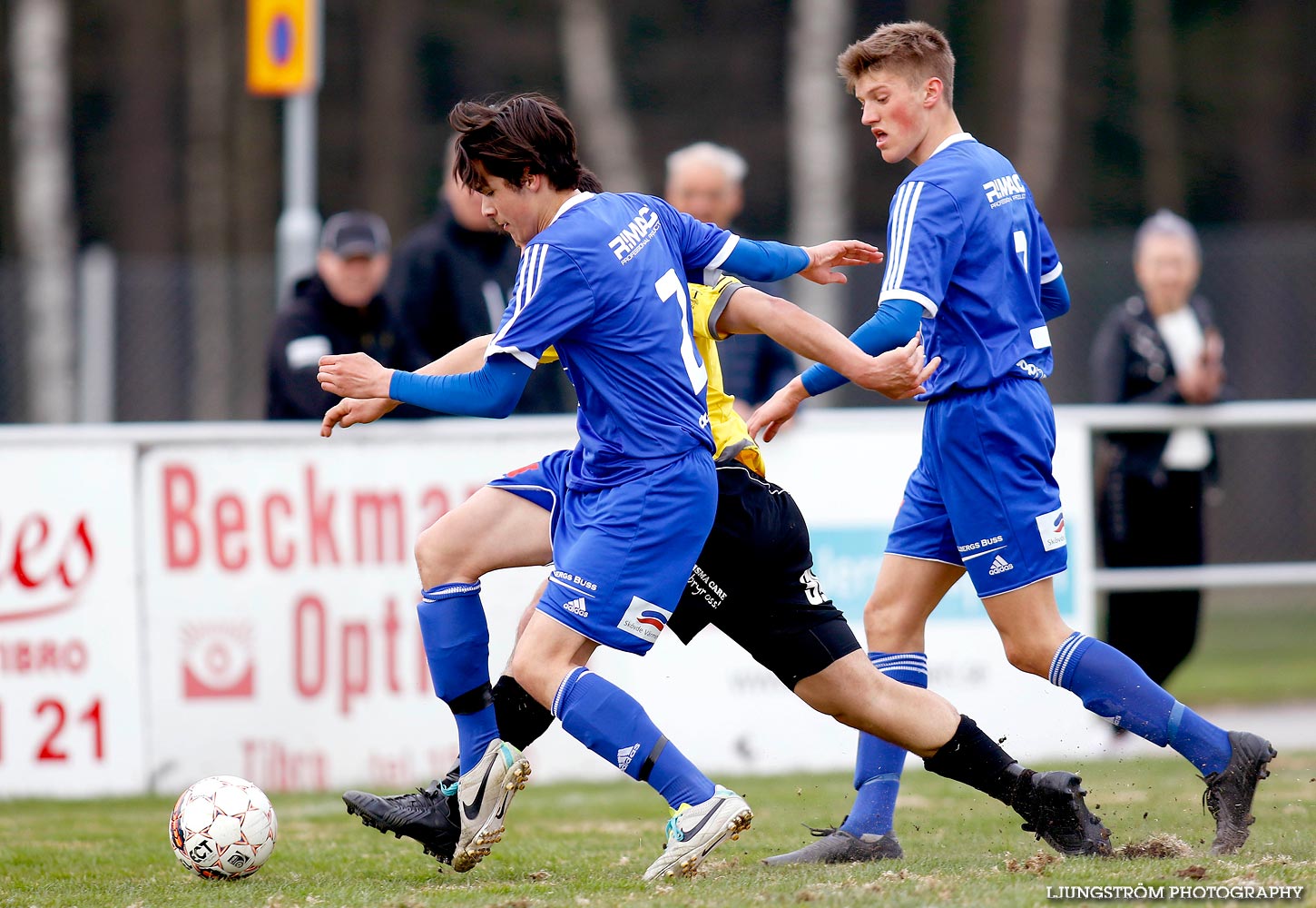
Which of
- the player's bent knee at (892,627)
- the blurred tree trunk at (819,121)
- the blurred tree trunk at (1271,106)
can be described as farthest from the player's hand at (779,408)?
the blurred tree trunk at (1271,106)

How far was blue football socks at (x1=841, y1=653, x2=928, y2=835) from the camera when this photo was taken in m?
5.07

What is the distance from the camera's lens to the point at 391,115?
75.4 feet

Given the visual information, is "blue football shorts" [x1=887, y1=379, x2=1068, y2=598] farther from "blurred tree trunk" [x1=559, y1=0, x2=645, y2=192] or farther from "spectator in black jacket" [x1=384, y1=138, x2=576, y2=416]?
"blurred tree trunk" [x1=559, y1=0, x2=645, y2=192]

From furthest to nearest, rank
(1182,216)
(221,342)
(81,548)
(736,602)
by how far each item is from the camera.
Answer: (1182,216) < (221,342) < (81,548) < (736,602)

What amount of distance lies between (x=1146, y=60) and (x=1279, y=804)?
18.6m

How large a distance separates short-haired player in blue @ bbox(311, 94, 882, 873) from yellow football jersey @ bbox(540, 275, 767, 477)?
17 cm

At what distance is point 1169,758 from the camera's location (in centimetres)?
793

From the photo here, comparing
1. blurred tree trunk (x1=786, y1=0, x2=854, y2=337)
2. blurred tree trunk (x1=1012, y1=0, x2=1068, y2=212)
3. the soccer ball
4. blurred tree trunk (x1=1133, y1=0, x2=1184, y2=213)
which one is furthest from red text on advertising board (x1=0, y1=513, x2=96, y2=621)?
blurred tree trunk (x1=1133, y1=0, x2=1184, y2=213)

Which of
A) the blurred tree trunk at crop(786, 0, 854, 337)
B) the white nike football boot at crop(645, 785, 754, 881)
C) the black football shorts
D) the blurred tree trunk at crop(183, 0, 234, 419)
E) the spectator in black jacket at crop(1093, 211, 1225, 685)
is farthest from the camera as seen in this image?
the blurred tree trunk at crop(183, 0, 234, 419)

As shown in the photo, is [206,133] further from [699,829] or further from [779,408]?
[699,829]

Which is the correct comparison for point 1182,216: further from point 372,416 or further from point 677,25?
point 372,416

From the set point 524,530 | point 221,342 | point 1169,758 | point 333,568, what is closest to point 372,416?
point 524,530

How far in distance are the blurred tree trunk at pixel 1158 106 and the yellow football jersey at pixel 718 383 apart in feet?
59.5

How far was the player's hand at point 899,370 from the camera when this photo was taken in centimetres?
454
